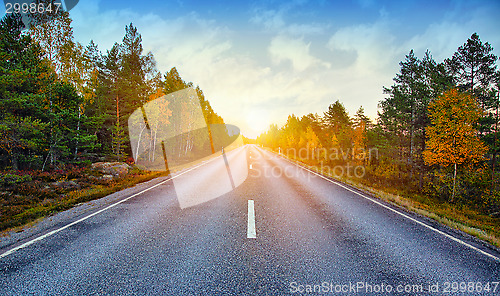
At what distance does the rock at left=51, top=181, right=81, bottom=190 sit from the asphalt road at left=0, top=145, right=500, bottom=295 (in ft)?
14.7

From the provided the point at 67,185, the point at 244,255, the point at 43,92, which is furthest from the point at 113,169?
the point at 244,255

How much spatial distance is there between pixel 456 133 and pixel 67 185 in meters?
22.8

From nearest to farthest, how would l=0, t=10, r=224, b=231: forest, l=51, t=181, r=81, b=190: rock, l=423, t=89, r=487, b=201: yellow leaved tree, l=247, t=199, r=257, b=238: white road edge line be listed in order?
1. l=247, t=199, r=257, b=238: white road edge line
2. l=0, t=10, r=224, b=231: forest
3. l=51, t=181, r=81, b=190: rock
4. l=423, t=89, r=487, b=201: yellow leaved tree

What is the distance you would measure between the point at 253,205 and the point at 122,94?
1858 cm

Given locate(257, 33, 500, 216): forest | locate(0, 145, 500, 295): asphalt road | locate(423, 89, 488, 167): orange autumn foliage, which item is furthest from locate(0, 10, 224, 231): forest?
locate(423, 89, 488, 167): orange autumn foliage

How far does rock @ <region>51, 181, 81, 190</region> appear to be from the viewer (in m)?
7.88

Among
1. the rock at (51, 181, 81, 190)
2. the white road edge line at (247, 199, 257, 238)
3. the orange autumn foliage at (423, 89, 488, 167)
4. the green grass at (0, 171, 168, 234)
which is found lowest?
the white road edge line at (247, 199, 257, 238)

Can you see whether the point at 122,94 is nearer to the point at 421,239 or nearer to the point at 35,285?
the point at 35,285

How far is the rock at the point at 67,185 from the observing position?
7885mm

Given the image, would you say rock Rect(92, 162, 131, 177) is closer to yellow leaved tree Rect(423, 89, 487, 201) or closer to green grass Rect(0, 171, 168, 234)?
green grass Rect(0, 171, 168, 234)

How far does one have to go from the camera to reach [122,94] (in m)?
16.8

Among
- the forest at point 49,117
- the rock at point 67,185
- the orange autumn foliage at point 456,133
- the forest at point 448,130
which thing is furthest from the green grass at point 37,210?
the orange autumn foliage at point 456,133

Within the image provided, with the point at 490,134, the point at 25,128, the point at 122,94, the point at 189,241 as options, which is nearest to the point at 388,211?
the point at 189,241

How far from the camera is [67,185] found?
815 centimetres
